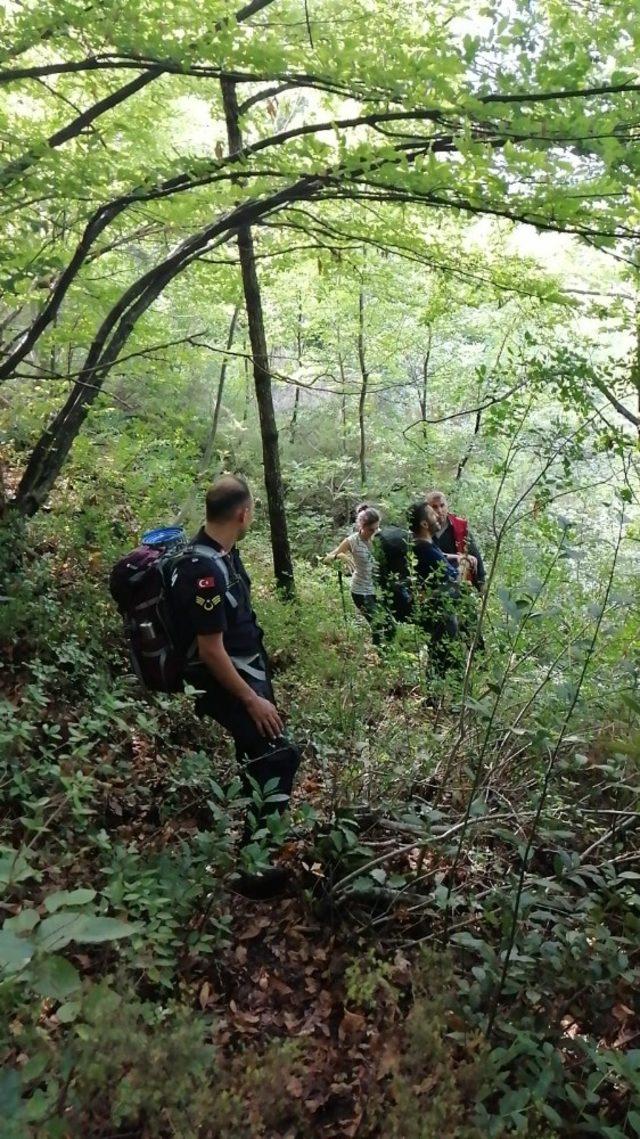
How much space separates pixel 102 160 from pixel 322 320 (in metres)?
12.0

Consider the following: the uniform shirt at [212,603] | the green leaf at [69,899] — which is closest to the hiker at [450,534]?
the uniform shirt at [212,603]

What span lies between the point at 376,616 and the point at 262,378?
4022 millimetres

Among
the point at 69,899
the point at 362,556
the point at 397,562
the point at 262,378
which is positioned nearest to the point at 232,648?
the point at 69,899

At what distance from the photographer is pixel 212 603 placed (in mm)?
3379

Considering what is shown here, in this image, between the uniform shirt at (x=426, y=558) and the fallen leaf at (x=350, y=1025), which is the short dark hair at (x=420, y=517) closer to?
the uniform shirt at (x=426, y=558)

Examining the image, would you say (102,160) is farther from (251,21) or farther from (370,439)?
(370,439)

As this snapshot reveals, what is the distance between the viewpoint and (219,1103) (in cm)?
171

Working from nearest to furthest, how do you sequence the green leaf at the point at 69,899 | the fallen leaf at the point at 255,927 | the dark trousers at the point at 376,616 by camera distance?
the green leaf at the point at 69,899 < the fallen leaf at the point at 255,927 < the dark trousers at the point at 376,616

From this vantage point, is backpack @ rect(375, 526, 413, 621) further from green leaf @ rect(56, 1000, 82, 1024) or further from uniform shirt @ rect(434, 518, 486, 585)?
green leaf @ rect(56, 1000, 82, 1024)

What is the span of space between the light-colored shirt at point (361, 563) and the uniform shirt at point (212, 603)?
11.9ft

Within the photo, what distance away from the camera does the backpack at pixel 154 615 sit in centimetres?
358

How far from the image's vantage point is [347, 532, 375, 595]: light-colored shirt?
24.0 feet

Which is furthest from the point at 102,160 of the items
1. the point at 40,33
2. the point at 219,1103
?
the point at 219,1103

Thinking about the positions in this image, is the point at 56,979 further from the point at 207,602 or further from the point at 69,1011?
the point at 207,602
